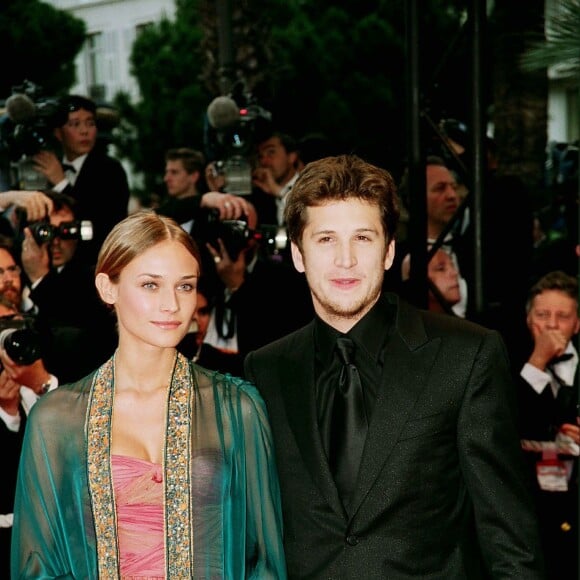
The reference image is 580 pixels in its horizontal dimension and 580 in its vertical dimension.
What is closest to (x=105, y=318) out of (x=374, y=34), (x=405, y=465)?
(x=405, y=465)

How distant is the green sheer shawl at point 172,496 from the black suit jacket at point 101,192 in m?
2.71

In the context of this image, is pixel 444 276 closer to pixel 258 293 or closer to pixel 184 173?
pixel 258 293

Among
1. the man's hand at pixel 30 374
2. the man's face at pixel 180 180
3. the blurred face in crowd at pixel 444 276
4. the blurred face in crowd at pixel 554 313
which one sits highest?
the man's face at pixel 180 180

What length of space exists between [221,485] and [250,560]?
0.19 meters

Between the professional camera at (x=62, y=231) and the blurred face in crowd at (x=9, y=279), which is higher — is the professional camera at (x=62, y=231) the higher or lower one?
the higher one

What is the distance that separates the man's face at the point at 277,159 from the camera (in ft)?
19.1

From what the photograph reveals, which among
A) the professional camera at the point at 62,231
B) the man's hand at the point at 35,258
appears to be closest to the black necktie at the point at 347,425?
the professional camera at the point at 62,231

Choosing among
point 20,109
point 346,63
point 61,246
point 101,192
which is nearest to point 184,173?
point 101,192

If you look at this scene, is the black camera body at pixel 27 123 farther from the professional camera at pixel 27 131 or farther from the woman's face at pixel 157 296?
the woman's face at pixel 157 296

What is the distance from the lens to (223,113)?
5043 mm

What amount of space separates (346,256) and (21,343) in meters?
1.75

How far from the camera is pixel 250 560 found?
256 cm

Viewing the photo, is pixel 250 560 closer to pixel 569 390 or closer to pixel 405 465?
pixel 405 465

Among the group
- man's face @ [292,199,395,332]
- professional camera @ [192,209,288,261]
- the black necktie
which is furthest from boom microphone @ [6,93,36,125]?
the black necktie
